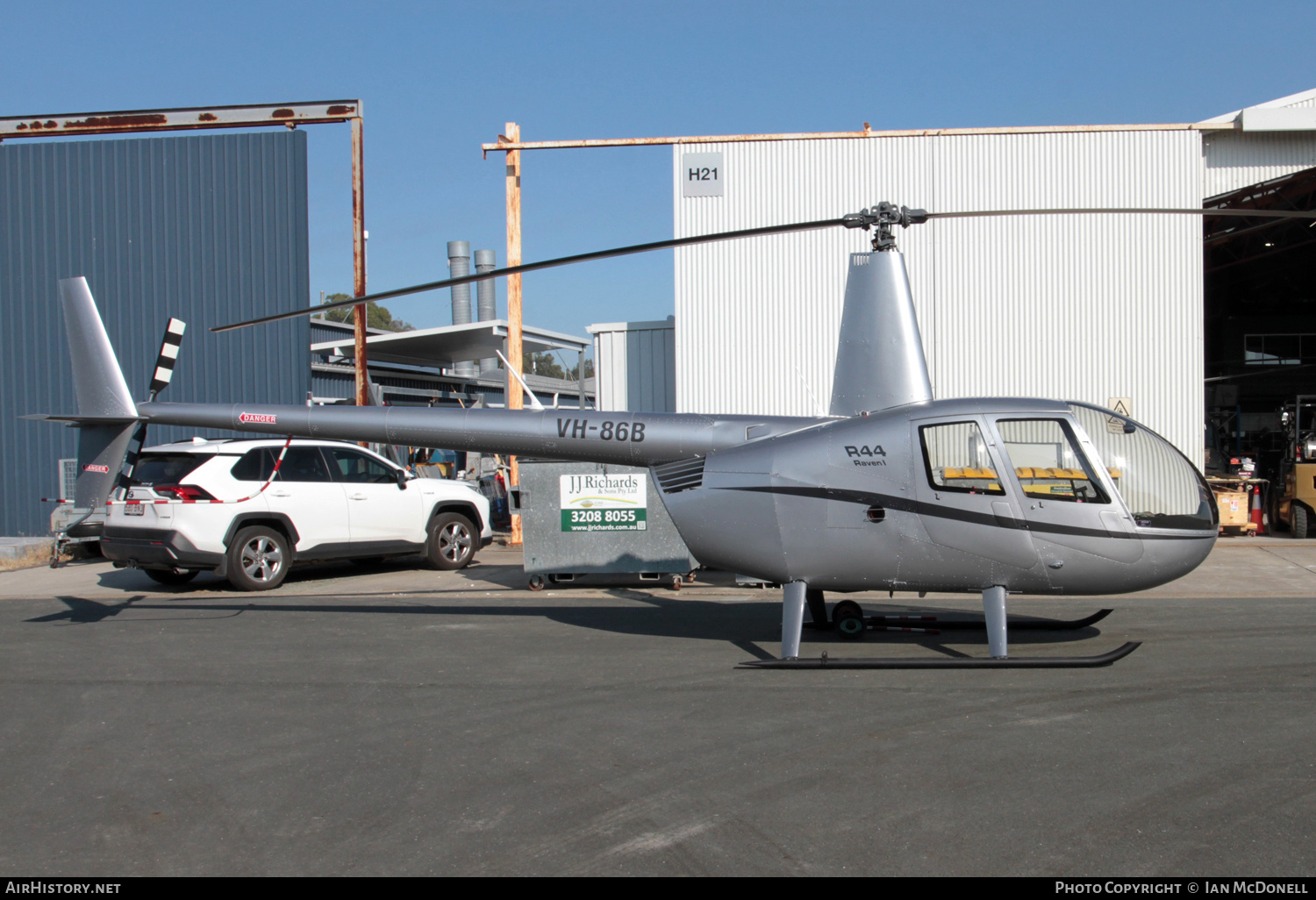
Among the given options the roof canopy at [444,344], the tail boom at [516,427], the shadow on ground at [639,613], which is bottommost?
the shadow on ground at [639,613]

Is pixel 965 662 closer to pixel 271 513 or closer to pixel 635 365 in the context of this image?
pixel 271 513

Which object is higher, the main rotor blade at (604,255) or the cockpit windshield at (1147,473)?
the main rotor blade at (604,255)

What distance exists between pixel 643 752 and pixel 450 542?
8.79 metres

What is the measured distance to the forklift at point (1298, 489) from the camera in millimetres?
15766

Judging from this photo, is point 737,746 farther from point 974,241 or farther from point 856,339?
point 974,241

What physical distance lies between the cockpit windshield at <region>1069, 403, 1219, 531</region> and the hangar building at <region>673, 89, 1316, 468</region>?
8040mm

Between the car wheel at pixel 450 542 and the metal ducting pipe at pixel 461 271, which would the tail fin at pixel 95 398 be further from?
the metal ducting pipe at pixel 461 271

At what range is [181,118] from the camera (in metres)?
16.6

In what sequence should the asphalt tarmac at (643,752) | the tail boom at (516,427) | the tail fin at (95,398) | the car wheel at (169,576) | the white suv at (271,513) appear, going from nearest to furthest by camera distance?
the asphalt tarmac at (643,752), the tail boom at (516,427), the tail fin at (95,398), the white suv at (271,513), the car wheel at (169,576)

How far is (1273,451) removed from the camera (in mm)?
23062

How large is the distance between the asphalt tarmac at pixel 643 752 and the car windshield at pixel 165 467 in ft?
8.16

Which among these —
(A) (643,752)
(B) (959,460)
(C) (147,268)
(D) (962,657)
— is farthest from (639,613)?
(C) (147,268)

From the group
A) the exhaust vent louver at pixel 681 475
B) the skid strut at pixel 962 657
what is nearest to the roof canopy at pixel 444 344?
the exhaust vent louver at pixel 681 475

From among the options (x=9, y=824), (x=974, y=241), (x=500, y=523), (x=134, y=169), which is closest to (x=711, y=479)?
(x=9, y=824)
